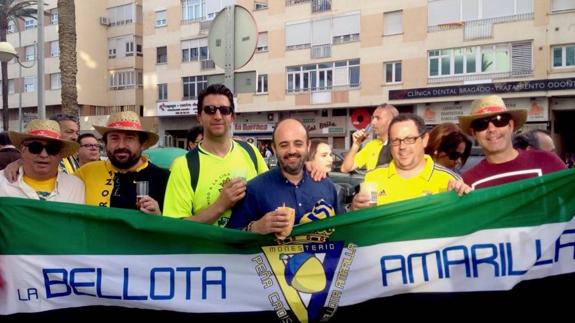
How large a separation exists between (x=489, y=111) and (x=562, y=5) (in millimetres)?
24971

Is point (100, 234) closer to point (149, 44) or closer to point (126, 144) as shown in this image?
point (126, 144)

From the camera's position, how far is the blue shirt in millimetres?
3363

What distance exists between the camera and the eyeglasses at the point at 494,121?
3.78m

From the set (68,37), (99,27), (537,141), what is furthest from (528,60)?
(99,27)

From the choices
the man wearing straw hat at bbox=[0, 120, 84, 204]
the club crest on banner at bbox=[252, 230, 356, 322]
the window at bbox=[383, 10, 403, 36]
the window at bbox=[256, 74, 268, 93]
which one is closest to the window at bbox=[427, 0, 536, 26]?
the window at bbox=[383, 10, 403, 36]

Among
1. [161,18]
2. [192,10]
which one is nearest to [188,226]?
[192,10]

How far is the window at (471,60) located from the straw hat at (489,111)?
24528mm

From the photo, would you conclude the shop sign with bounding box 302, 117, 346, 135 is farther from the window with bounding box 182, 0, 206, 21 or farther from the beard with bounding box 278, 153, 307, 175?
the beard with bounding box 278, 153, 307, 175

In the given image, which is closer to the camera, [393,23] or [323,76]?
[393,23]

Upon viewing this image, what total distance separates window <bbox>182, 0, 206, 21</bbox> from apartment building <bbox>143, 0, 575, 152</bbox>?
0.23 feet

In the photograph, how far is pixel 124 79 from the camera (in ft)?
150

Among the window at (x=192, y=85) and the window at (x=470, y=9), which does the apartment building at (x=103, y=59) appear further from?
the window at (x=470, y=9)

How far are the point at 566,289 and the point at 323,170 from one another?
1.65 metres

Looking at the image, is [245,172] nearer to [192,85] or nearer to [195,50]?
[192,85]
